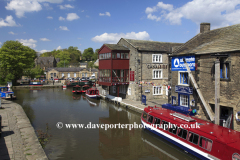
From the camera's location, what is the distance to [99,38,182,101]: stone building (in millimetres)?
25938

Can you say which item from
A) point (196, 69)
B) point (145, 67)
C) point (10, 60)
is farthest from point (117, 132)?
point (10, 60)

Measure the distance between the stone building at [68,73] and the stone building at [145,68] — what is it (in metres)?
44.4

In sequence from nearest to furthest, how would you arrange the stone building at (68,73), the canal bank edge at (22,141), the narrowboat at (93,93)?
the canal bank edge at (22,141)
the narrowboat at (93,93)
the stone building at (68,73)

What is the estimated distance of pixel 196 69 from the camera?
15641mm

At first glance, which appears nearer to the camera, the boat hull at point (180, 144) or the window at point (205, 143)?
the window at point (205, 143)

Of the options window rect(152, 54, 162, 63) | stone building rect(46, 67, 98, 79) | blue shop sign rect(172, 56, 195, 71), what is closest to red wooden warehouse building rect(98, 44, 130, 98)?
window rect(152, 54, 162, 63)

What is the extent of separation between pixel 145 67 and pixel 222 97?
1373 centimetres

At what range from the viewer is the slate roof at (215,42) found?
44.5 ft

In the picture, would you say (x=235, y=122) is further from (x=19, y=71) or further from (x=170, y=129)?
(x=19, y=71)

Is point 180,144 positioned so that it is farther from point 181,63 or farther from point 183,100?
point 181,63

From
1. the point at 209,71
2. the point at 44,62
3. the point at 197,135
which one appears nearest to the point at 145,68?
the point at 209,71

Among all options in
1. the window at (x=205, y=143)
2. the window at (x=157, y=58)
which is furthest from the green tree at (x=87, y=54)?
the window at (x=205, y=143)

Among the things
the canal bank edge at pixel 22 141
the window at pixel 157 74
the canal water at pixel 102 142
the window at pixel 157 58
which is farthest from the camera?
the window at pixel 157 74

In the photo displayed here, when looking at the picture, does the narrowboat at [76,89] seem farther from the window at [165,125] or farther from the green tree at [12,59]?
the window at [165,125]
